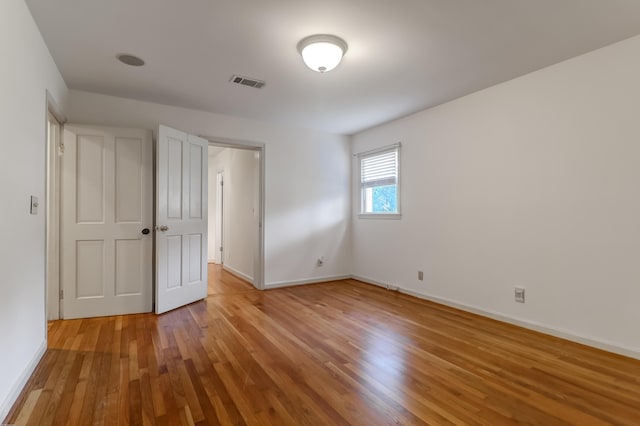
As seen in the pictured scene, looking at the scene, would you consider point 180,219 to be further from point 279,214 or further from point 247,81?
point 247,81

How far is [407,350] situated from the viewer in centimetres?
257

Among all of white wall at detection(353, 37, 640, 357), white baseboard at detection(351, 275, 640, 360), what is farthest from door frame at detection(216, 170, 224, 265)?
white baseboard at detection(351, 275, 640, 360)

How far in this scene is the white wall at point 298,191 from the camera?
14.5ft

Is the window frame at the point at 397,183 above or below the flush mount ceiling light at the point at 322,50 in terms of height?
below

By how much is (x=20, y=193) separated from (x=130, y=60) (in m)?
1.51

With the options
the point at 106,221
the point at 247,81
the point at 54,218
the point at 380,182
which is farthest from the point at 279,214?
the point at 54,218

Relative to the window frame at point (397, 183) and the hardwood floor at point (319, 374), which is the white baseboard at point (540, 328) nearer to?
the hardwood floor at point (319, 374)

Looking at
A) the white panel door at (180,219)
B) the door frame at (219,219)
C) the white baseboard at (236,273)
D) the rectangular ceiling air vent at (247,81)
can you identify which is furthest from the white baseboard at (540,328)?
the door frame at (219,219)

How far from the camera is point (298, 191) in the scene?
501cm

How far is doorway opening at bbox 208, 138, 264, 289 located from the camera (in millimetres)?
4727

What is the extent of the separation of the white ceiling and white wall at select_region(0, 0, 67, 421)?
1.12 feet

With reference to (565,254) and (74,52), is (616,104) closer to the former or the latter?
Answer: (565,254)

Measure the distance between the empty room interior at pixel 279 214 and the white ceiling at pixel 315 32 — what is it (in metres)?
0.02

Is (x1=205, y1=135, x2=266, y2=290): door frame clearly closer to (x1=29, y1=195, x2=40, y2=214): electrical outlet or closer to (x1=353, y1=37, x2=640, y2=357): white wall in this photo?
(x1=353, y1=37, x2=640, y2=357): white wall
